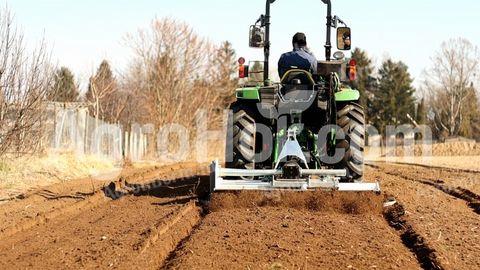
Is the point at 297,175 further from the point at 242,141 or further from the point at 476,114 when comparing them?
the point at 476,114

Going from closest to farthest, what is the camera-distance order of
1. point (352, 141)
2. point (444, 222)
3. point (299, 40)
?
point (444, 222) < point (352, 141) < point (299, 40)

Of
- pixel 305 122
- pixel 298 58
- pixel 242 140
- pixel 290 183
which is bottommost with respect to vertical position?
pixel 290 183

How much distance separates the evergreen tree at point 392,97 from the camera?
5550 cm

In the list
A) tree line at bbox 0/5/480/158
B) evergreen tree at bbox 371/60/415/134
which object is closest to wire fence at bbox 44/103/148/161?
tree line at bbox 0/5/480/158

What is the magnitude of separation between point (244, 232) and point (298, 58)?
143 inches

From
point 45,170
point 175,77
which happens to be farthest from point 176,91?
point 45,170

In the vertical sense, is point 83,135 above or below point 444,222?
above

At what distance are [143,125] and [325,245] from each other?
25.1m

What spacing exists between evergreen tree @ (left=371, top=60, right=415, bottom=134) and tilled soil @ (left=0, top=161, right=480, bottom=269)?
4655 centimetres

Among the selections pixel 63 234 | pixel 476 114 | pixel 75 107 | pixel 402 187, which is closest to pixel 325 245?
pixel 63 234

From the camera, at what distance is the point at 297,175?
8031 millimetres

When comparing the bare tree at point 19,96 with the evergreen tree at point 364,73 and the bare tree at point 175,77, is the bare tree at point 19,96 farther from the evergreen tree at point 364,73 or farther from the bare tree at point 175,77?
the evergreen tree at point 364,73

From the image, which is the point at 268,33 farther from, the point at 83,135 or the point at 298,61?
the point at 83,135

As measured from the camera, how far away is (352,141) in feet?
29.6
